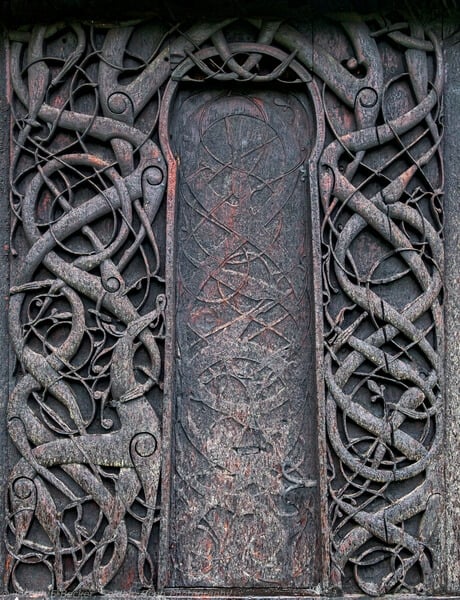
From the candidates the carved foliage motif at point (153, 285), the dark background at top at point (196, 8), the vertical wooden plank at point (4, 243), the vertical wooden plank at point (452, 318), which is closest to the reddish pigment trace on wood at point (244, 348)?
the carved foliage motif at point (153, 285)

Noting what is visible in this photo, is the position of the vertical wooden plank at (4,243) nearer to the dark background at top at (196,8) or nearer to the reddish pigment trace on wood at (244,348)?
the dark background at top at (196,8)

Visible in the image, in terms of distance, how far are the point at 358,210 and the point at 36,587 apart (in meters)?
2.02

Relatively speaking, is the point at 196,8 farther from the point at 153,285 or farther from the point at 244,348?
the point at 244,348

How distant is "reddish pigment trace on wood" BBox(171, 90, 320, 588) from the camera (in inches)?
195

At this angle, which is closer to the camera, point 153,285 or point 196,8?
point 153,285

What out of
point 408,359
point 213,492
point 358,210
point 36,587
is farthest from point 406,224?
point 36,587

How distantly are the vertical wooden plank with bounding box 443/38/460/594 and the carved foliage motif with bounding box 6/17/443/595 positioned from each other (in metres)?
0.07

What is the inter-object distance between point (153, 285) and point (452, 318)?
1253mm

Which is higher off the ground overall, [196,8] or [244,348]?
[196,8]

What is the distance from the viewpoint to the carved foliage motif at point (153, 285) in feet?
16.0

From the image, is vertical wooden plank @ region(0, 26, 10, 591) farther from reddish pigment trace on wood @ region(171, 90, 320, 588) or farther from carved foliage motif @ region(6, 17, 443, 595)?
reddish pigment trace on wood @ region(171, 90, 320, 588)

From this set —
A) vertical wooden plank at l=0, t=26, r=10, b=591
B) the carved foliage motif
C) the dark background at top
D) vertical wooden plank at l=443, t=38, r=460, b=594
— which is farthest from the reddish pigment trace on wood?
vertical wooden plank at l=0, t=26, r=10, b=591

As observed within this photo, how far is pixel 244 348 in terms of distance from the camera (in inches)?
201

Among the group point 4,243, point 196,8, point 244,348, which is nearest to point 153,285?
point 244,348
